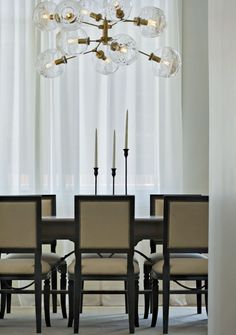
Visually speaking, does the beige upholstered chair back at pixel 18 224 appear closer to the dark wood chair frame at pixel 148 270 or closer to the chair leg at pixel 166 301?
the chair leg at pixel 166 301

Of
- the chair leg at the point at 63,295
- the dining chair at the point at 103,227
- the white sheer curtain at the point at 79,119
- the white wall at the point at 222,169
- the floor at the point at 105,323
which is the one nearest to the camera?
the white wall at the point at 222,169

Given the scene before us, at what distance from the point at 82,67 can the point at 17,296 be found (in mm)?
2216

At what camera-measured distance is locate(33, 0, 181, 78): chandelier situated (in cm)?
371

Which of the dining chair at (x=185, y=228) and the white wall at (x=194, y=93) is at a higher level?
the white wall at (x=194, y=93)

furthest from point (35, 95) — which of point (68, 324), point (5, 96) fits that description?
point (68, 324)

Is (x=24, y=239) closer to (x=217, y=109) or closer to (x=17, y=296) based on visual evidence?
(x=17, y=296)

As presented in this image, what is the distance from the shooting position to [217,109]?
2.35 m

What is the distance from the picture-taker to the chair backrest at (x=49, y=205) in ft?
15.1

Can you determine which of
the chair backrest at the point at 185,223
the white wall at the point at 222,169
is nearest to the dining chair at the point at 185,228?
the chair backrest at the point at 185,223

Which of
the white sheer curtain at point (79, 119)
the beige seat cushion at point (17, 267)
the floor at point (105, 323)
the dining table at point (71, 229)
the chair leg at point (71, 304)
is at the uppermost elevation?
the white sheer curtain at point (79, 119)

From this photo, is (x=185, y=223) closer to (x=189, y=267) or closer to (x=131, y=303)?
(x=189, y=267)

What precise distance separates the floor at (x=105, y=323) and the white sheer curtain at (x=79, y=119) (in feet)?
3.34

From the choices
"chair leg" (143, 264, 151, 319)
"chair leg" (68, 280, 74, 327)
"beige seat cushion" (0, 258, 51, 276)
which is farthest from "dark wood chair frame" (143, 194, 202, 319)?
"beige seat cushion" (0, 258, 51, 276)

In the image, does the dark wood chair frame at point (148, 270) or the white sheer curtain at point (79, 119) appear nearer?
the dark wood chair frame at point (148, 270)
